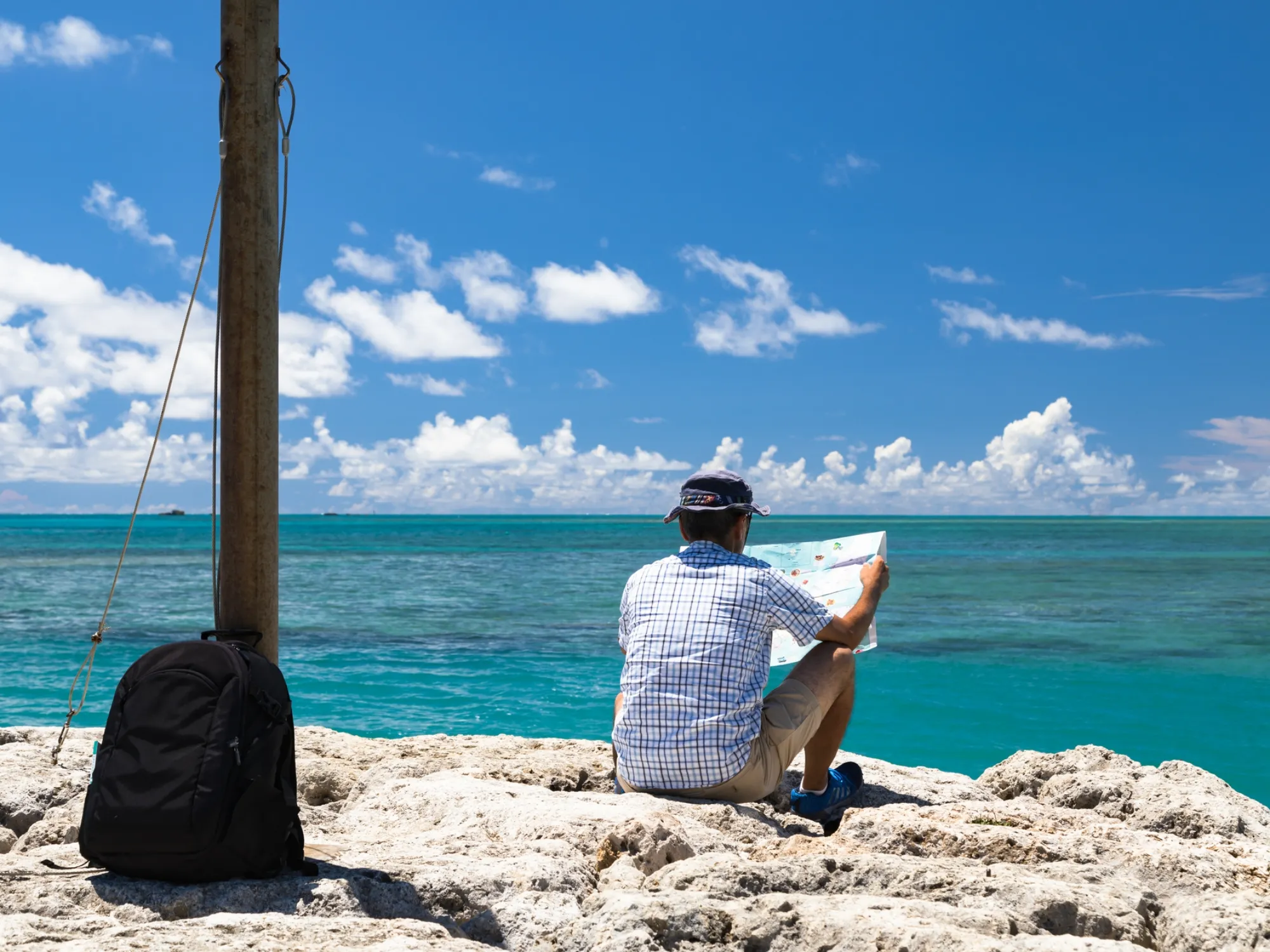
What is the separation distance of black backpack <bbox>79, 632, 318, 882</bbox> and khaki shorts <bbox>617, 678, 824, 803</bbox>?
1.61 metres

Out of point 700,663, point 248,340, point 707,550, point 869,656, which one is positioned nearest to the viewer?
point 248,340

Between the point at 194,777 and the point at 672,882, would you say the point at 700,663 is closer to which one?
the point at 672,882

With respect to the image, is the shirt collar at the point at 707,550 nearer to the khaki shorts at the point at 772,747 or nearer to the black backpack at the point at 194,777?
the khaki shorts at the point at 772,747

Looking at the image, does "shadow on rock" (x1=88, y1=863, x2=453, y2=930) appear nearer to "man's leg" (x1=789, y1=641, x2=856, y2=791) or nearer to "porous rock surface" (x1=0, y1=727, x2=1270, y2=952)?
"porous rock surface" (x1=0, y1=727, x2=1270, y2=952)

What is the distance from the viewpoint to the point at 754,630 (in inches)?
162

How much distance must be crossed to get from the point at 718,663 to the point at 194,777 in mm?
1923

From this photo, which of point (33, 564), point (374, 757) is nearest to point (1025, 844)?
point (374, 757)

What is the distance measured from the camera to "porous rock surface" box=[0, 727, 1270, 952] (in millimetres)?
2543

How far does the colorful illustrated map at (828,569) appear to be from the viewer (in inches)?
181

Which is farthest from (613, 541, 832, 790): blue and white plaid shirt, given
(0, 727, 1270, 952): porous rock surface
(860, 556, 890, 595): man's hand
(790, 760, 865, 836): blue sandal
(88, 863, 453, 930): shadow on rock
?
(88, 863, 453, 930): shadow on rock

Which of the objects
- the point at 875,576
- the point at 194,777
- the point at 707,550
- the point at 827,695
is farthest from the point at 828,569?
the point at 194,777

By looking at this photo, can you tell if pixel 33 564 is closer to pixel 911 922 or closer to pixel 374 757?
pixel 374 757

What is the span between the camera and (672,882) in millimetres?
2932

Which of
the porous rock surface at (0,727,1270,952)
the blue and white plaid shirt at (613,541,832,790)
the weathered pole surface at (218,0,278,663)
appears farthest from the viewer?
the blue and white plaid shirt at (613,541,832,790)
